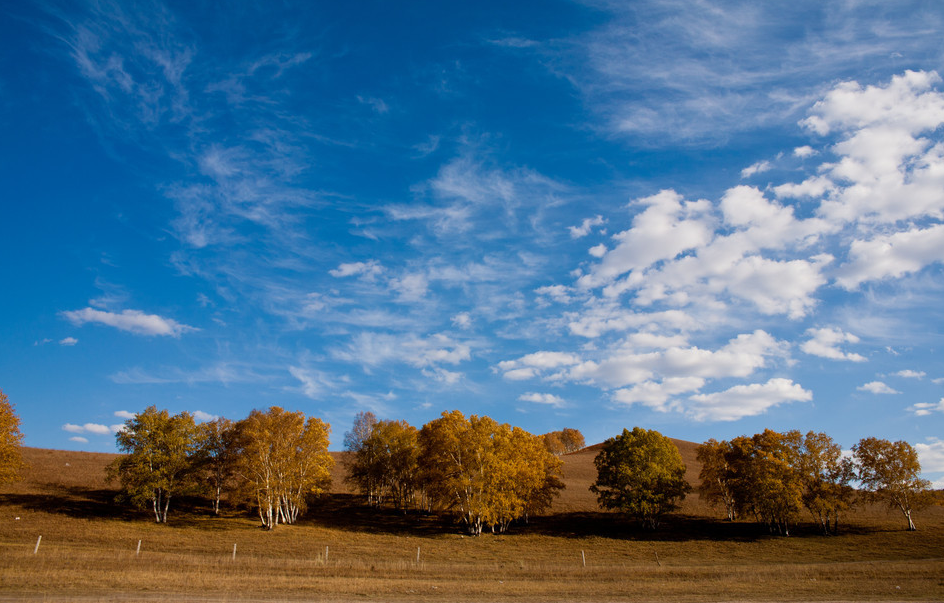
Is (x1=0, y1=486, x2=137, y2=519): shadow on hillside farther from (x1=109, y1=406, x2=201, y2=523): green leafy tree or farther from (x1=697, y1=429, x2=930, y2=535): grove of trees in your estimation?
(x1=697, y1=429, x2=930, y2=535): grove of trees

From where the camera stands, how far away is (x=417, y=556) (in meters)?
48.0

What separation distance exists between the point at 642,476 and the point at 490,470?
68.1 ft

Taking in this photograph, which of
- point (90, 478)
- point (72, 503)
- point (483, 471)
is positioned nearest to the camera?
point (72, 503)

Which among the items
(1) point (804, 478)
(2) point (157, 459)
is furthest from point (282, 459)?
(1) point (804, 478)

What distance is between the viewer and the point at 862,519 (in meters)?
75.9

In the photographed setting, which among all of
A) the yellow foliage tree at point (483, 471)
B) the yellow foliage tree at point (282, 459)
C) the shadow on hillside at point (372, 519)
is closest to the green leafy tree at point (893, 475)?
the yellow foliage tree at point (483, 471)

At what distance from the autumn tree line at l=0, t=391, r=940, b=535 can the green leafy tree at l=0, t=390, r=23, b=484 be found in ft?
1.16

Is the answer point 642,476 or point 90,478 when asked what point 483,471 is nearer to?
point 642,476

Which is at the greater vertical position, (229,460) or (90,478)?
(229,460)

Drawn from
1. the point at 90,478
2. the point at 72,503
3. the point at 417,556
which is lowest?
the point at 417,556

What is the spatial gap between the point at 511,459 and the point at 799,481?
125ft

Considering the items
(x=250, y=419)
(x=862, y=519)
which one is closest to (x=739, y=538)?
(x=862, y=519)

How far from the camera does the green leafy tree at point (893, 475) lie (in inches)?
2694

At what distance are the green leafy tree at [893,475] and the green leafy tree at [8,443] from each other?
104976mm
